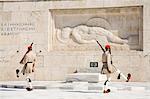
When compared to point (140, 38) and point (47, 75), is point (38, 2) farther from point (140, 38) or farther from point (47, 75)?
point (140, 38)

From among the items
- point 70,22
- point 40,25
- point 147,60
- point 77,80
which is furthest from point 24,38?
point 147,60

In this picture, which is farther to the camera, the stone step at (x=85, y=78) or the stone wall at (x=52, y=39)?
the stone wall at (x=52, y=39)

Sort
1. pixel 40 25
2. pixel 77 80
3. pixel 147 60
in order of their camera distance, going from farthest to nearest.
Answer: pixel 40 25 → pixel 147 60 → pixel 77 80

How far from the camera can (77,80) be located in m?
16.3

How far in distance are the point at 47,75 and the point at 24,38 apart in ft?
6.97

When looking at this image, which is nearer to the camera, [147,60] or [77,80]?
[77,80]

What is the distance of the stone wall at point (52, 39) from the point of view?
1820 centimetres

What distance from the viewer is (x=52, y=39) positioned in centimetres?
1953

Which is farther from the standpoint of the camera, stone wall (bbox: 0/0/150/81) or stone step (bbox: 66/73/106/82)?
stone wall (bbox: 0/0/150/81)

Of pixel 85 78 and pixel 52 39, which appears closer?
pixel 85 78

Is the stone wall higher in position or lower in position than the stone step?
higher

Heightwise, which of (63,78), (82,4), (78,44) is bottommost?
(63,78)

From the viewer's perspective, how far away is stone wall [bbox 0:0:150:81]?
59.7 feet

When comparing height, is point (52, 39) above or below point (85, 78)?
above
